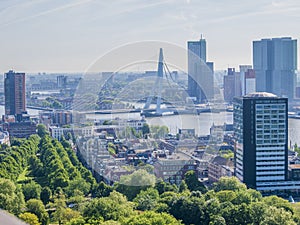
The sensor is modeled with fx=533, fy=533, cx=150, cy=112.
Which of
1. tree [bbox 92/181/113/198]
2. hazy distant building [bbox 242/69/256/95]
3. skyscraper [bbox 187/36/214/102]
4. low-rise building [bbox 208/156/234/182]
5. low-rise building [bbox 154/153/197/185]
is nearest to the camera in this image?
tree [bbox 92/181/113/198]

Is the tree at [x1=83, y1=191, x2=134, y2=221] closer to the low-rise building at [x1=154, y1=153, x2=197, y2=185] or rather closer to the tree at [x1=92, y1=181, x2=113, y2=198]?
the tree at [x1=92, y1=181, x2=113, y2=198]

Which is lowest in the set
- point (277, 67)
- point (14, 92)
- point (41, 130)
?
point (41, 130)

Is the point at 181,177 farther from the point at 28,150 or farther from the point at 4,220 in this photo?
the point at 4,220

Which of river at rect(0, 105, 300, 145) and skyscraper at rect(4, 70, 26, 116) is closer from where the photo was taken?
river at rect(0, 105, 300, 145)

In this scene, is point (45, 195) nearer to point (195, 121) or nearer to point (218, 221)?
point (218, 221)

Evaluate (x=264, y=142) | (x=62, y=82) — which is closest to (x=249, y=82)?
(x=62, y=82)

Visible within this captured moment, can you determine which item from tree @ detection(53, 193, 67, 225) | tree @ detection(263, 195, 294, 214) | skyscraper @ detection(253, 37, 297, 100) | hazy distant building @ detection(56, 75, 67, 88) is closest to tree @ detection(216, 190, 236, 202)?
tree @ detection(263, 195, 294, 214)
